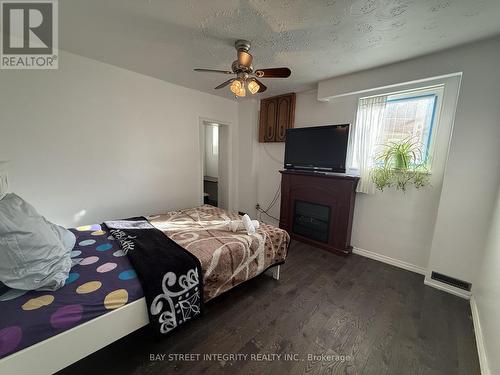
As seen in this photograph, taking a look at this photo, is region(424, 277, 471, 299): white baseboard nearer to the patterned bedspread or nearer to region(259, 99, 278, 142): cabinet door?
the patterned bedspread

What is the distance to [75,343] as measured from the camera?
1.07m

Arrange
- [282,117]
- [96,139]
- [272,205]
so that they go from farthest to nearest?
[272,205] → [282,117] → [96,139]

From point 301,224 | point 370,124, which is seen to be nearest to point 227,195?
point 301,224

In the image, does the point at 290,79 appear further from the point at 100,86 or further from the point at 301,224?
the point at 100,86

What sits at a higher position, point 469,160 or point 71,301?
point 469,160

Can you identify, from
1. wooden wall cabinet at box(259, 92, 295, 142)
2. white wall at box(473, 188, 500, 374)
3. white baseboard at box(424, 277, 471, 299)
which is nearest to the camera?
white wall at box(473, 188, 500, 374)

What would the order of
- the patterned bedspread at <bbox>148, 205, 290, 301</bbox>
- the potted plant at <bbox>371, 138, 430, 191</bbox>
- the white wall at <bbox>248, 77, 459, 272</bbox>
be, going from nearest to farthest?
the patterned bedspread at <bbox>148, 205, 290, 301</bbox> → the white wall at <bbox>248, 77, 459, 272</bbox> → the potted plant at <bbox>371, 138, 430, 191</bbox>

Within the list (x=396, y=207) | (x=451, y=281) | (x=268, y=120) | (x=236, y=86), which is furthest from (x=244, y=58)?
(x=451, y=281)

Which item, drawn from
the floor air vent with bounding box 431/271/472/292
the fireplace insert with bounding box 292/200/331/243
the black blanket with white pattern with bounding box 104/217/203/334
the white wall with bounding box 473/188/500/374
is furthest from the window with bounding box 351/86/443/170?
the black blanket with white pattern with bounding box 104/217/203/334

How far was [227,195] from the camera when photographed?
4383 millimetres

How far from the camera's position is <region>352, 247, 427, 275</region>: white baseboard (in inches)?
98.0

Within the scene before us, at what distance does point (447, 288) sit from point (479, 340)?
0.72 meters

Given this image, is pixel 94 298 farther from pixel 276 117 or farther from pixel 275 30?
pixel 276 117

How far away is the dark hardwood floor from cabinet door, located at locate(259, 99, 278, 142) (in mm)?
2576
